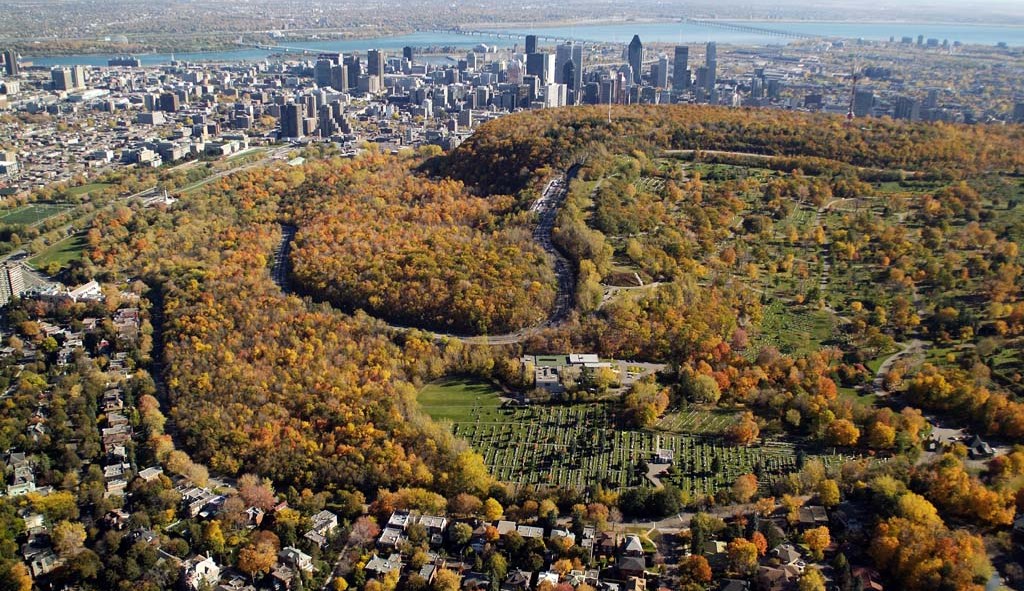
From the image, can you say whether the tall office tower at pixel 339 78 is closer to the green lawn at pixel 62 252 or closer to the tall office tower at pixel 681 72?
the tall office tower at pixel 681 72

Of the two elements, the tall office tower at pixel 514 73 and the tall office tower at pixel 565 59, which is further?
the tall office tower at pixel 565 59

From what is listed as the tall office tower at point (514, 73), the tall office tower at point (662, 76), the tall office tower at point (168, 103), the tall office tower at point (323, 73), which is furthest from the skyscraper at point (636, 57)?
the tall office tower at point (168, 103)

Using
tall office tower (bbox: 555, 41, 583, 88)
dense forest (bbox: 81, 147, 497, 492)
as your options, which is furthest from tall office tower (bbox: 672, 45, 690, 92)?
dense forest (bbox: 81, 147, 497, 492)

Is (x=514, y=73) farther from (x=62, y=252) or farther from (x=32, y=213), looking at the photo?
(x=62, y=252)

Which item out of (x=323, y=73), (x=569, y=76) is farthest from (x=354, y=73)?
(x=569, y=76)

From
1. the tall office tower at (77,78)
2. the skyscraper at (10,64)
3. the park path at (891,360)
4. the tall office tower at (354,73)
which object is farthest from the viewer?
the tall office tower at (354,73)

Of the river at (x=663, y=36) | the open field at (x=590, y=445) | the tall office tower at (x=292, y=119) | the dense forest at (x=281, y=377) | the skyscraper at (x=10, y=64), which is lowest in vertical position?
the open field at (x=590, y=445)
